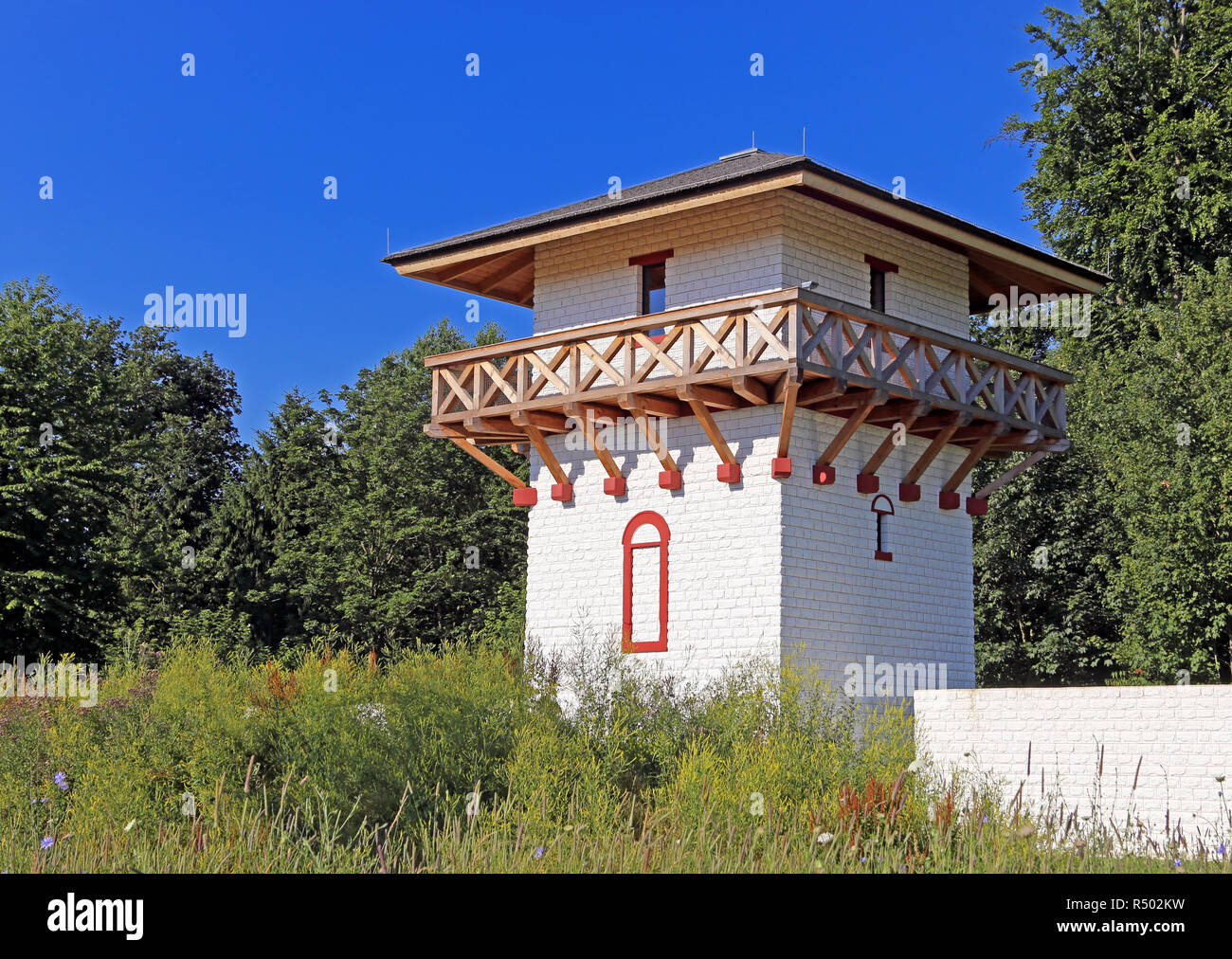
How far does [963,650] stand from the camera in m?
23.3

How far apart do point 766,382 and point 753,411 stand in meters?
0.52

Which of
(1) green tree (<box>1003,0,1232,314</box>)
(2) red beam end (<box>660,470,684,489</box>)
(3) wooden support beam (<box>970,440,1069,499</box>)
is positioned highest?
(1) green tree (<box>1003,0,1232,314</box>)

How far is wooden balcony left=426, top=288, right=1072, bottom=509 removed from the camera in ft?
62.6

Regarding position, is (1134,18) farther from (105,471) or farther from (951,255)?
(105,471)

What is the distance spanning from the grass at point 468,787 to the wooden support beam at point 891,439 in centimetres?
595

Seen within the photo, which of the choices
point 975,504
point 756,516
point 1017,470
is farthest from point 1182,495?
point 756,516

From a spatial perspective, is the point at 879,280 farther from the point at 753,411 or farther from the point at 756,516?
the point at 756,516

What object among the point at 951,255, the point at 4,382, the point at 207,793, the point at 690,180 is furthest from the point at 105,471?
the point at 207,793

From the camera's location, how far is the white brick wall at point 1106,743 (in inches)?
592

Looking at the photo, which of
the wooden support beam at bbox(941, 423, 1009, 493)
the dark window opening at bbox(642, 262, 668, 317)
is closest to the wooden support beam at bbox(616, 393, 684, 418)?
the dark window opening at bbox(642, 262, 668, 317)

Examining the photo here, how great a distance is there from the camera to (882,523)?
21.9m

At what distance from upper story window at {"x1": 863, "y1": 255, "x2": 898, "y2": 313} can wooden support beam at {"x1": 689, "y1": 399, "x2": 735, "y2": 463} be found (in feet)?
13.3

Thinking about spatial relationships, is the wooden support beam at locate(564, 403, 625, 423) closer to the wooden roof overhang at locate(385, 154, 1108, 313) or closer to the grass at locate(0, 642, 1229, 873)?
the wooden roof overhang at locate(385, 154, 1108, 313)

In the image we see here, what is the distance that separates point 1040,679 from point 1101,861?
81.2 feet
